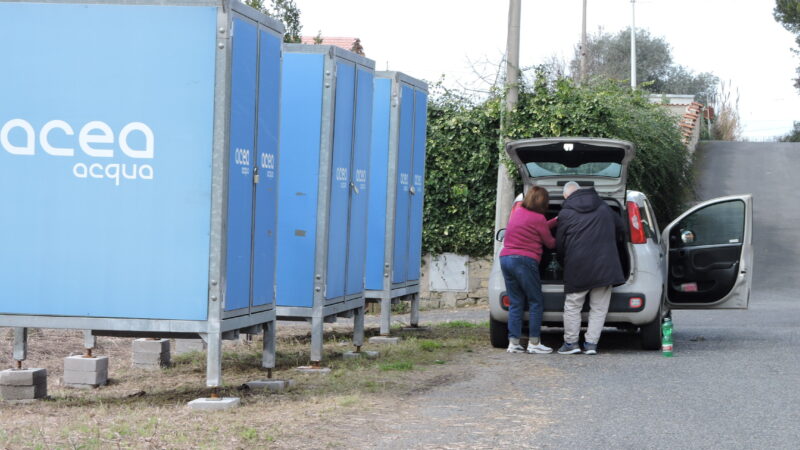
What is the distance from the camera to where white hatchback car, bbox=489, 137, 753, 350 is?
11750 millimetres

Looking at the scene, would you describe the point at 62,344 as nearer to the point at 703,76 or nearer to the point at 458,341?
the point at 458,341

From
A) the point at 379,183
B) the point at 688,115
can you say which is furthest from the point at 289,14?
the point at 379,183

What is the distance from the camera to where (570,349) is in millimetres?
11828

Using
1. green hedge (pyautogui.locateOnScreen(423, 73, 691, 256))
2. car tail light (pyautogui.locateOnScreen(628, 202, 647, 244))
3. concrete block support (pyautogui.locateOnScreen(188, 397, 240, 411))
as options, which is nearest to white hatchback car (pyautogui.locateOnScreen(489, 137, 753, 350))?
car tail light (pyautogui.locateOnScreen(628, 202, 647, 244))

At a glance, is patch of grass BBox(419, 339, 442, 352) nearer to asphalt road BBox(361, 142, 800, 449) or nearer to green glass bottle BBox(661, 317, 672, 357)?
asphalt road BBox(361, 142, 800, 449)

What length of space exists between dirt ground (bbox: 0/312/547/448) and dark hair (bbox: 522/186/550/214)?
1521 mm

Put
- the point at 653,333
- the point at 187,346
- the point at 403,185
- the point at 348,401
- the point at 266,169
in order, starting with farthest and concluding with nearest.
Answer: the point at 403,185, the point at 187,346, the point at 653,333, the point at 266,169, the point at 348,401

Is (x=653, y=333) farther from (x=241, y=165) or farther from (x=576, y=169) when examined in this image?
(x=241, y=165)

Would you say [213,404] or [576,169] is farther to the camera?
[576,169]

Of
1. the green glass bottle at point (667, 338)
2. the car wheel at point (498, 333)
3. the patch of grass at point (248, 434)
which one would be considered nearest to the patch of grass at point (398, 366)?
the car wheel at point (498, 333)

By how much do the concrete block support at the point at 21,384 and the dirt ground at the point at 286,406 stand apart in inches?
5.9

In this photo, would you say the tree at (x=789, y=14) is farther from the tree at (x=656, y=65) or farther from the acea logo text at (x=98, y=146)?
the acea logo text at (x=98, y=146)

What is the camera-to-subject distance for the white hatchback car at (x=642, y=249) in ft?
38.5

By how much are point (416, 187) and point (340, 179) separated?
3738 millimetres
